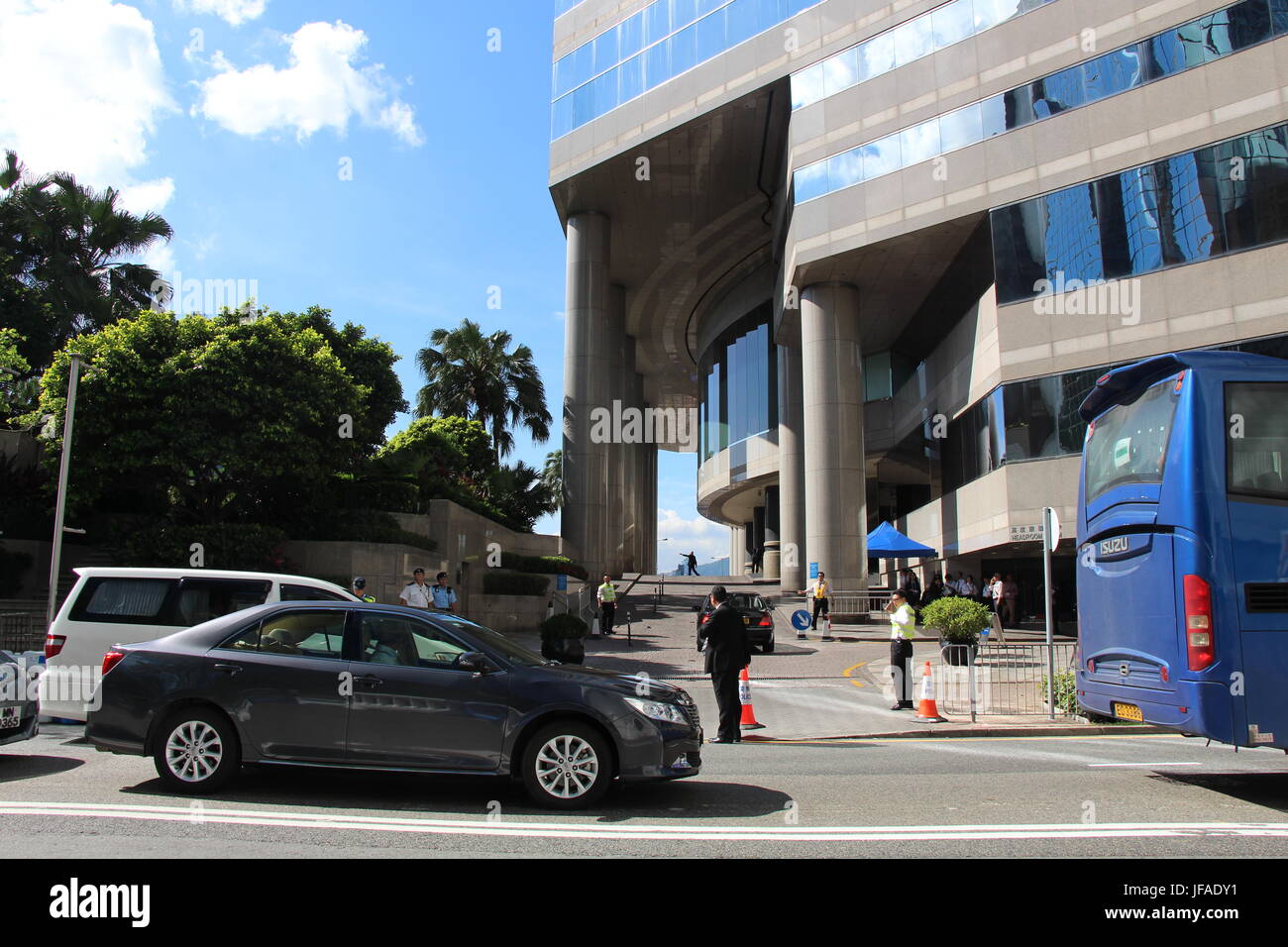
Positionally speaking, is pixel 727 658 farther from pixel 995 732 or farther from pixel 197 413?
pixel 197 413

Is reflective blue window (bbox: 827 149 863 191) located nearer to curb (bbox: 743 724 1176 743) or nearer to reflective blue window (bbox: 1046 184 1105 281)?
reflective blue window (bbox: 1046 184 1105 281)

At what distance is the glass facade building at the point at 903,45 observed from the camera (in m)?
28.8

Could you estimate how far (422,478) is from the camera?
28766 mm

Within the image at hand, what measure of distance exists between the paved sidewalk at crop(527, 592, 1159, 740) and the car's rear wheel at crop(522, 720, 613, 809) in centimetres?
478

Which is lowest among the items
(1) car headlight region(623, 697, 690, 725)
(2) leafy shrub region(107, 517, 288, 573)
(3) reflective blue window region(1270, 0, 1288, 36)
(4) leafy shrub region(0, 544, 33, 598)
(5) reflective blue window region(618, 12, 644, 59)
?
(1) car headlight region(623, 697, 690, 725)

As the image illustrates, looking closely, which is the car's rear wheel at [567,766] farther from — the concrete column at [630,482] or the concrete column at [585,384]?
the concrete column at [630,482]

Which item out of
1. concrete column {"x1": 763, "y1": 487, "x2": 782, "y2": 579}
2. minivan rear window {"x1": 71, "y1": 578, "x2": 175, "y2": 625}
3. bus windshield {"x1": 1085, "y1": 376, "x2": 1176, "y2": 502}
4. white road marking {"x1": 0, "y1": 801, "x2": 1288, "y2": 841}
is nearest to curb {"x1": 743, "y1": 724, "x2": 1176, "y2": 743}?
bus windshield {"x1": 1085, "y1": 376, "x2": 1176, "y2": 502}

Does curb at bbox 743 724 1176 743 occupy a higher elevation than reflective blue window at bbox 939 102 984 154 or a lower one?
lower

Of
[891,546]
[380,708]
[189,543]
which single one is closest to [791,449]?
[891,546]

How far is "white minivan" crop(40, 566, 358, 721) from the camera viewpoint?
370 inches

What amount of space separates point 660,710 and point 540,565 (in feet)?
86.7

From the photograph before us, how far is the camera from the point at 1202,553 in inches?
272
